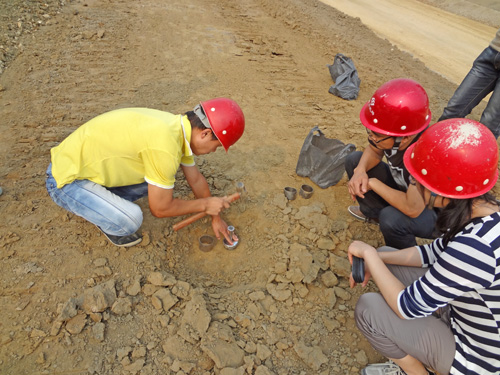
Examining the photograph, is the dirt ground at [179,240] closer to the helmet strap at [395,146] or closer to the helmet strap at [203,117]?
the helmet strap at [395,146]

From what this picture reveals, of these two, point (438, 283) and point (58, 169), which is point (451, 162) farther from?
point (58, 169)

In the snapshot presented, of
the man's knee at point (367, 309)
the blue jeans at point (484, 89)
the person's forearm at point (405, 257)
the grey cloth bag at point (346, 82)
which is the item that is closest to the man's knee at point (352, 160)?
the person's forearm at point (405, 257)

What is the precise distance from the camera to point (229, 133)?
7.27ft

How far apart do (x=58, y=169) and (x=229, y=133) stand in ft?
4.06

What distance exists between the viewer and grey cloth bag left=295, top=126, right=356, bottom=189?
334 cm

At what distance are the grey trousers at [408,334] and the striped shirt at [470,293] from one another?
0.06 m

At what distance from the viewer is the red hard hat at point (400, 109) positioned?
2270 mm

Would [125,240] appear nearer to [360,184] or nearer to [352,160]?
[360,184]

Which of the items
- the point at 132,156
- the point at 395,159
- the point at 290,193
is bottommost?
the point at 290,193

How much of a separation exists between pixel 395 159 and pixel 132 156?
6.24 feet

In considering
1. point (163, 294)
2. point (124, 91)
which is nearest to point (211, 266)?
point (163, 294)

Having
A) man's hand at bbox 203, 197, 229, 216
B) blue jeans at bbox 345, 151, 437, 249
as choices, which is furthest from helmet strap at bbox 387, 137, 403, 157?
man's hand at bbox 203, 197, 229, 216

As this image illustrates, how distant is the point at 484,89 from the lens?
3.63 metres

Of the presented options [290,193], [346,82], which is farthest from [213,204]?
[346,82]
